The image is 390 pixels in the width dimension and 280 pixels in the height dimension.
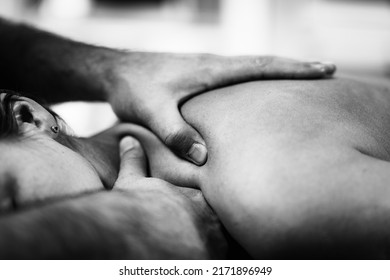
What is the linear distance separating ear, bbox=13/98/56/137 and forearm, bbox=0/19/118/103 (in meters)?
0.21

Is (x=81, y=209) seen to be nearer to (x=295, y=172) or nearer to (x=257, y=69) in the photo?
(x=295, y=172)

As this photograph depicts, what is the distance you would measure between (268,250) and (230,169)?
12 centimetres

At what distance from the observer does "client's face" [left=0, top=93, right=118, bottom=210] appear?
0.49 m

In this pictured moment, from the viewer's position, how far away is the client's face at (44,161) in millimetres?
490

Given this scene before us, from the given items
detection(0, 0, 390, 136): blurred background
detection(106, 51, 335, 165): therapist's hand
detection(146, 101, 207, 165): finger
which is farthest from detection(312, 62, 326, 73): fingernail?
detection(0, 0, 390, 136): blurred background

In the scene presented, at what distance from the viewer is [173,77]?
2.51 feet

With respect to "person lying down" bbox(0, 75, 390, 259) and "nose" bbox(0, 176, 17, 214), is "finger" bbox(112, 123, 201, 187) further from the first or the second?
"nose" bbox(0, 176, 17, 214)

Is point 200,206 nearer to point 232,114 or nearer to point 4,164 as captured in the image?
point 232,114

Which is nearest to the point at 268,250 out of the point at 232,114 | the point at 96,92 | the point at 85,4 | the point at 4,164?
the point at 232,114

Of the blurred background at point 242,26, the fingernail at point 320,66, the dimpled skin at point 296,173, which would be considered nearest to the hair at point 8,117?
the dimpled skin at point 296,173

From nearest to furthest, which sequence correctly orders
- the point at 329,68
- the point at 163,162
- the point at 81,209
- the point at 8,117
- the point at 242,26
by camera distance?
the point at 81,209
the point at 8,117
the point at 163,162
the point at 329,68
the point at 242,26

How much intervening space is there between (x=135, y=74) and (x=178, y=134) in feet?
0.67

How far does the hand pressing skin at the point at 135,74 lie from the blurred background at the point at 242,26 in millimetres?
1920

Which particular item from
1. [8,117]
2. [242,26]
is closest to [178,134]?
[8,117]
